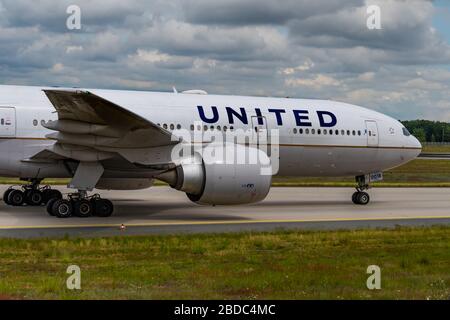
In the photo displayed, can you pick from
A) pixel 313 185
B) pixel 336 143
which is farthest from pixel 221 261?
pixel 313 185

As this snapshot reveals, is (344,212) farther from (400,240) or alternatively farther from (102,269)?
(102,269)

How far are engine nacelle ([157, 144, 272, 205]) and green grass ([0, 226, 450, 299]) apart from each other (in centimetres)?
181

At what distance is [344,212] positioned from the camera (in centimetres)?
1923

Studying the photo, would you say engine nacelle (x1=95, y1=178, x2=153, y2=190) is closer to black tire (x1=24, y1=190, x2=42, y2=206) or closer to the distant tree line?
black tire (x1=24, y1=190, x2=42, y2=206)

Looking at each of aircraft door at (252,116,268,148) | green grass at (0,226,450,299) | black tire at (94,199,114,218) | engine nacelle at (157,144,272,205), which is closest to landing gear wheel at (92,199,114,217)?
black tire at (94,199,114,218)

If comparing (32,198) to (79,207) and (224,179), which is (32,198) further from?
(224,179)

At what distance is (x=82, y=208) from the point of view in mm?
16094

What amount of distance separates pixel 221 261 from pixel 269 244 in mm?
2014

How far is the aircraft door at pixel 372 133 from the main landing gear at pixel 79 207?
9476 millimetres

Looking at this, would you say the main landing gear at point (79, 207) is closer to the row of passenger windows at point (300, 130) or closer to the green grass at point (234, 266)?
the row of passenger windows at point (300, 130)

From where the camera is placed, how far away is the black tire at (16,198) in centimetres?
1931

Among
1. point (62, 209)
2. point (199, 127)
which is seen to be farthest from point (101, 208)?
point (199, 127)

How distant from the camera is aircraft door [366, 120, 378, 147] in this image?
21062 millimetres

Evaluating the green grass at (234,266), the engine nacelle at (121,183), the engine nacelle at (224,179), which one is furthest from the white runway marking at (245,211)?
the green grass at (234,266)
